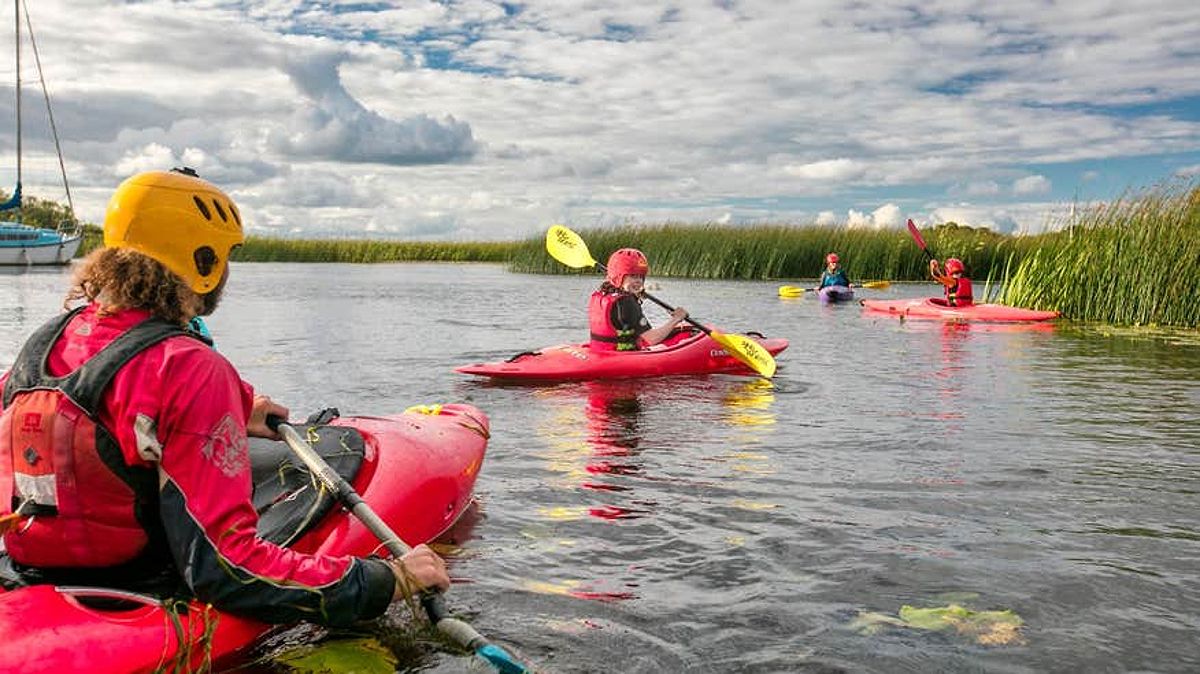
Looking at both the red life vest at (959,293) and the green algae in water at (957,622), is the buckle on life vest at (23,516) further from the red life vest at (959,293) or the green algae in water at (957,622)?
the red life vest at (959,293)

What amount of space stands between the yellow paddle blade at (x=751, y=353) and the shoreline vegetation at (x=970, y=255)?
6.90 m

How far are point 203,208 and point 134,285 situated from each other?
275 mm

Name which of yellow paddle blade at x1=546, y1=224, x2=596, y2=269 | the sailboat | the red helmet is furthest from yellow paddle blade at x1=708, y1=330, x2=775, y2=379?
the sailboat

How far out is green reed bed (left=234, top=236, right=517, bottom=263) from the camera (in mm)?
43500

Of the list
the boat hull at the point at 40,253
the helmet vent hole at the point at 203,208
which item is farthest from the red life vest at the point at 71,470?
the boat hull at the point at 40,253

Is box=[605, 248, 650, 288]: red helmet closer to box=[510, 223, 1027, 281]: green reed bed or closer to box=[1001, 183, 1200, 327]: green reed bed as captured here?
box=[1001, 183, 1200, 327]: green reed bed

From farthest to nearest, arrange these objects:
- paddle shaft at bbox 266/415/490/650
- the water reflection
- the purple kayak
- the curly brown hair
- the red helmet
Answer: the purple kayak, the red helmet, the water reflection, paddle shaft at bbox 266/415/490/650, the curly brown hair

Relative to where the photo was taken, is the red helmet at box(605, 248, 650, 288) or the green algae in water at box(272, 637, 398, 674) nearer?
the green algae in water at box(272, 637, 398, 674)

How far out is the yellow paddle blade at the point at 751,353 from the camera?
31.0 feet

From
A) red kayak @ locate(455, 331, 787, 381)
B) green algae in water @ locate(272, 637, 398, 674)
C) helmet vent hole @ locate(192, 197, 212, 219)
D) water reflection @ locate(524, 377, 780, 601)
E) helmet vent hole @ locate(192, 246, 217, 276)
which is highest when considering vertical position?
Answer: helmet vent hole @ locate(192, 197, 212, 219)

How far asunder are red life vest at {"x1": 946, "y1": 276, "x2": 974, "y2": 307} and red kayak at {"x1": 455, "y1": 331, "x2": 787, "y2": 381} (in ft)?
25.6

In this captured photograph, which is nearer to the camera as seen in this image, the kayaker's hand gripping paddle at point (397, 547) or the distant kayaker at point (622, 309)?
the kayaker's hand gripping paddle at point (397, 547)

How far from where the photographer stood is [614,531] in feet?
15.1

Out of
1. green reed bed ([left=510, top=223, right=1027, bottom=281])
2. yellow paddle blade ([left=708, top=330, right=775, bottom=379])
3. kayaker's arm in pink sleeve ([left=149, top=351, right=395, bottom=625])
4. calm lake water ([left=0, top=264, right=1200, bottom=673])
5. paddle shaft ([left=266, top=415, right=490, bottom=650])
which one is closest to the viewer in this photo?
kayaker's arm in pink sleeve ([left=149, top=351, right=395, bottom=625])
